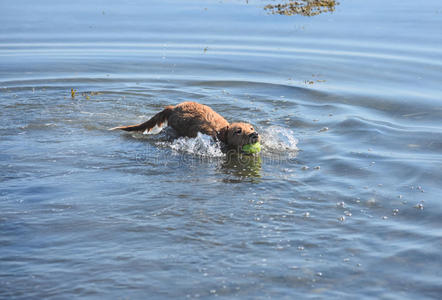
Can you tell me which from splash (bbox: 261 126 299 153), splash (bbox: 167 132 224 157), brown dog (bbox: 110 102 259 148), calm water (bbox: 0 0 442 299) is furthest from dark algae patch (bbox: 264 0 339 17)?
splash (bbox: 167 132 224 157)

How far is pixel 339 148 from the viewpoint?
29.8ft

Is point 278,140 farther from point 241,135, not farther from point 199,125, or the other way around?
point 199,125

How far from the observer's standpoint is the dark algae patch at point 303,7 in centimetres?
2162

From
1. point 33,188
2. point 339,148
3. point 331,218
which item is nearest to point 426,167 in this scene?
point 339,148

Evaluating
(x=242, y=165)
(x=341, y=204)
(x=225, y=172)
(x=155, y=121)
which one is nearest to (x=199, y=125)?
(x=155, y=121)

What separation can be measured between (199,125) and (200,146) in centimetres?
38

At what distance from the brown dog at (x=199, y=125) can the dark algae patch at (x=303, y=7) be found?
13150mm

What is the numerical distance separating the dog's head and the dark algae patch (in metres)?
13.6

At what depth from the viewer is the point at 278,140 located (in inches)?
370

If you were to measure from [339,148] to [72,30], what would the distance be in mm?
12754

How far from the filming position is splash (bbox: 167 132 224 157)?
8984 mm

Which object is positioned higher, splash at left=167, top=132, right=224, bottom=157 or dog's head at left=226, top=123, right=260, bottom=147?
dog's head at left=226, top=123, right=260, bottom=147

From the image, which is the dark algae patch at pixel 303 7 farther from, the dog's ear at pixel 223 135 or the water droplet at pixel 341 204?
the water droplet at pixel 341 204

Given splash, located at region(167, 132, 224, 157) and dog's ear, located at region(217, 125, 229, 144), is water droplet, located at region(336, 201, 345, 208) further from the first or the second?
dog's ear, located at region(217, 125, 229, 144)
